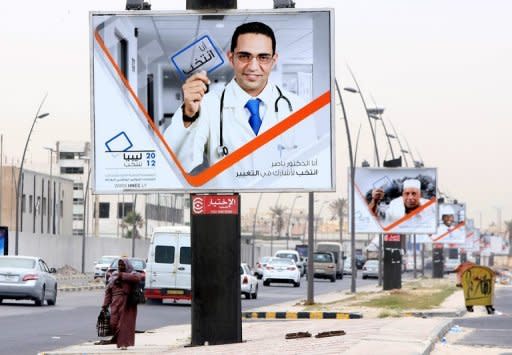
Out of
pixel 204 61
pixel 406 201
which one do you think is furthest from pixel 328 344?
pixel 406 201

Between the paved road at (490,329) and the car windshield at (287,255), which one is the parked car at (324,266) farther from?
the paved road at (490,329)

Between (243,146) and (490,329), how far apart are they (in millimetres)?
10609

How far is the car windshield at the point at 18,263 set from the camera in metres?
42.0

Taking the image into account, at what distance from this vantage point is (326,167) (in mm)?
22344

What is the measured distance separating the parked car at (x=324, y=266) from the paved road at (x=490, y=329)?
49519 millimetres

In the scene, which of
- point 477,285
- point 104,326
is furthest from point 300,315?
point 104,326

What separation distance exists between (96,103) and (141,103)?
72 centimetres

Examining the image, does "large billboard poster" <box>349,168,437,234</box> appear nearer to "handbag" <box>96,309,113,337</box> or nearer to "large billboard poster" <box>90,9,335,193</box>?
"handbag" <box>96,309,113,337</box>

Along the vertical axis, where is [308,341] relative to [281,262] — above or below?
below

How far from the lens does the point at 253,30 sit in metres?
22.1

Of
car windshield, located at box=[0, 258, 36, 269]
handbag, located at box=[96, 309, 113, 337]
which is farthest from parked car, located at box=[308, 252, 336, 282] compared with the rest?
handbag, located at box=[96, 309, 113, 337]

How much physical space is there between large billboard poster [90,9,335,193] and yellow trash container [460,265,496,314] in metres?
7.72

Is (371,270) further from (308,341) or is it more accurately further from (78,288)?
(308,341)

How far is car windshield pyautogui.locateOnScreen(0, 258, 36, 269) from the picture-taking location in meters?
42.0
